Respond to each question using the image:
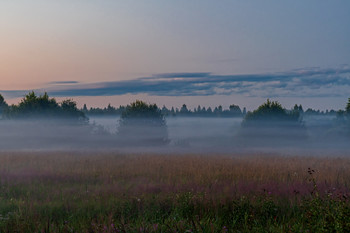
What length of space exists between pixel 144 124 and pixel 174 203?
35.7 metres

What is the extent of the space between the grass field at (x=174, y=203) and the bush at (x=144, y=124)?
94.0ft

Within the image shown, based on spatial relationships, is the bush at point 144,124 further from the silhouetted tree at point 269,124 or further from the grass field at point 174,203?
the grass field at point 174,203

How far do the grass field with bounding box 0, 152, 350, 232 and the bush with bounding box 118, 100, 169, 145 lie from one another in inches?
1128

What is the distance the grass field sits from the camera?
23.5 feet

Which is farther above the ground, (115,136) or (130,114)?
(130,114)

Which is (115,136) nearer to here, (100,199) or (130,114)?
(130,114)

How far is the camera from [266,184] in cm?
1175

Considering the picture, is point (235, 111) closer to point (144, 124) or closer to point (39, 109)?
point (144, 124)

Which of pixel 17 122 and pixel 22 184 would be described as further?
pixel 17 122

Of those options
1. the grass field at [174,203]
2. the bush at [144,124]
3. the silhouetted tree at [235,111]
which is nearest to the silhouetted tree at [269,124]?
the bush at [144,124]

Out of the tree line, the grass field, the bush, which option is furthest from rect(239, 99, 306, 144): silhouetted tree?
the grass field

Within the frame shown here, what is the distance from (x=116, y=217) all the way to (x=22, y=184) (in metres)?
6.06

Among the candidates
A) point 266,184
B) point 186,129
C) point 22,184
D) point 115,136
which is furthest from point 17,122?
point 186,129

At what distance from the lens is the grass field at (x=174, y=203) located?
7172 millimetres
